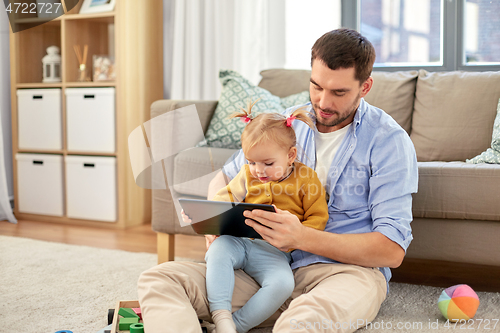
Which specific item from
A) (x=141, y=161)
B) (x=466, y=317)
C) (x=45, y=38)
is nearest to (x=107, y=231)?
(x=45, y=38)

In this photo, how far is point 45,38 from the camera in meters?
3.02

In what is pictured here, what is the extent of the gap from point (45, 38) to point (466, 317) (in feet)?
9.20

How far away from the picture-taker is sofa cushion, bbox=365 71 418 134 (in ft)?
6.74

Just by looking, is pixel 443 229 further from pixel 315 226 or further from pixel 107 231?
pixel 107 231

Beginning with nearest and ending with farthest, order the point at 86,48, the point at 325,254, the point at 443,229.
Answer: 1. the point at 325,254
2. the point at 443,229
3. the point at 86,48

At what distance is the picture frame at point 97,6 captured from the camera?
2.68m

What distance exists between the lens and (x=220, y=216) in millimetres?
1105

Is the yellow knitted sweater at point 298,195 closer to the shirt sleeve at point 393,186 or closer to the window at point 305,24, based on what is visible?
the shirt sleeve at point 393,186

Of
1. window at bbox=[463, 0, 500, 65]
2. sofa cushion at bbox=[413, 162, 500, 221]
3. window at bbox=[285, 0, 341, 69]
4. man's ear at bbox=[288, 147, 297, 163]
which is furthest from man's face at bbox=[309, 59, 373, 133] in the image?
window at bbox=[463, 0, 500, 65]

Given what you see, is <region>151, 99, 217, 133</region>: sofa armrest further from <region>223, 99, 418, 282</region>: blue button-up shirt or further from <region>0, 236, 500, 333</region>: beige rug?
<region>223, 99, 418, 282</region>: blue button-up shirt

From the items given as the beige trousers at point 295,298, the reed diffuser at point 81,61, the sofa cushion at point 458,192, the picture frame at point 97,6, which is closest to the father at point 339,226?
the beige trousers at point 295,298

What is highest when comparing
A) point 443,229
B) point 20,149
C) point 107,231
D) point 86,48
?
point 86,48

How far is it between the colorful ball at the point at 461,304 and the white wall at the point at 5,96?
2.68m

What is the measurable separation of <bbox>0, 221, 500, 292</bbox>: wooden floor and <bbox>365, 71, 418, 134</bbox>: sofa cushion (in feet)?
1.92
